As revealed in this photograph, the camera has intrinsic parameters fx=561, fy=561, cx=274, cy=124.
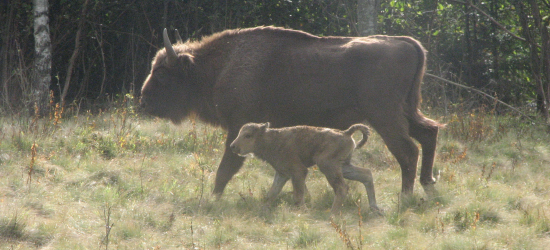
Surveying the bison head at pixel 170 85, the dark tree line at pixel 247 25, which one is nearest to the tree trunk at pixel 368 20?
the dark tree line at pixel 247 25

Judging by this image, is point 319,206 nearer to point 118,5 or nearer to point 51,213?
point 51,213

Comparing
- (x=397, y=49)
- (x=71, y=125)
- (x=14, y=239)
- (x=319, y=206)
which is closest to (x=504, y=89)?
(x=397, y=49)

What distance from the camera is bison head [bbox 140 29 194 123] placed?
275 inches

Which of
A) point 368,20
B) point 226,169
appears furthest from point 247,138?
point 368,20

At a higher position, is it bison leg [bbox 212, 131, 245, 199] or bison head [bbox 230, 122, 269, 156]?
bison head [bbox 230, 122, 269, 156]

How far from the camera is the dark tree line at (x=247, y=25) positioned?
1216cm

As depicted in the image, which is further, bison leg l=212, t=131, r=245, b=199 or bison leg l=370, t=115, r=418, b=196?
bison leg l=212, t=131, r=245, b=199

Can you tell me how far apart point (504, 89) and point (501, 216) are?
8199mm

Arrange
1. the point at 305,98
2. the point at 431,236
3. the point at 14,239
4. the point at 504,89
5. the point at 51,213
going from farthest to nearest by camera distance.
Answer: the point at 504,89 → the point at 305,98 → the point at 51,213 → the point at 431,236 → the point at 14,239

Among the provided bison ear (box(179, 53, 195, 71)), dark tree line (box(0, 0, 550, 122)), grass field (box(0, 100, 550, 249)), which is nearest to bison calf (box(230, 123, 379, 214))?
grass field (box(0, 100, 550, 249))

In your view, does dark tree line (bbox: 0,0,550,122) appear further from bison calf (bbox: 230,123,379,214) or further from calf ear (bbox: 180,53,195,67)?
bison calf (bbox: 230,123,379,214)

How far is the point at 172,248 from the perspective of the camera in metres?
4.76

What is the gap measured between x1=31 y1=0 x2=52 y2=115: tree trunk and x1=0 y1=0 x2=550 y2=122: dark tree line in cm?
140

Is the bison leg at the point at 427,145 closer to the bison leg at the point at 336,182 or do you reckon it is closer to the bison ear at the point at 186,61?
the bison leg at the point at 336,182
